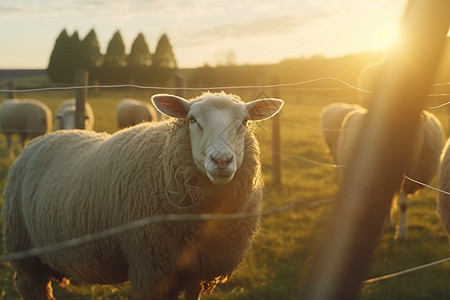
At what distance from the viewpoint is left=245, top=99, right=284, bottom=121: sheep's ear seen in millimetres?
3021

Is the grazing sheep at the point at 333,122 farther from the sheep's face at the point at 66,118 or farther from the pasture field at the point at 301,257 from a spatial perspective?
the sheep's face at the point at 66,118

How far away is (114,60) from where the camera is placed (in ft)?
160

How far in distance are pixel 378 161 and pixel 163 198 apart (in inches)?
71.1

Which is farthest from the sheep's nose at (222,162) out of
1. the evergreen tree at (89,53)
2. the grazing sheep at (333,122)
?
the evergreen tree at (89,53)

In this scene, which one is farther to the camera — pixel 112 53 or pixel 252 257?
pixel 112 53

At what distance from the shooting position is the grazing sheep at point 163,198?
109 inches

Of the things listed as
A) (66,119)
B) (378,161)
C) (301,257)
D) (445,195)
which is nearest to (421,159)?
(301,257)

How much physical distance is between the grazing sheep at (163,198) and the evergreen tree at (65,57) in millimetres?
49715

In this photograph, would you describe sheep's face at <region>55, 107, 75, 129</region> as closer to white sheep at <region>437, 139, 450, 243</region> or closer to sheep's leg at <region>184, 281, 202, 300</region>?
sheep's leg at <region>184, 281, 202, 300</region>

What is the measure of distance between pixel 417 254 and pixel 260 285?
2.12 m

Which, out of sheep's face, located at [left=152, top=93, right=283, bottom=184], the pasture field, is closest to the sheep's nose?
sheep's face, located at [left=152, top=93, right=283, bottom=184]

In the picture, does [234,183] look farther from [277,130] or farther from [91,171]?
[277,130]

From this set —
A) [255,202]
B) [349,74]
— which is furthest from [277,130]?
[349,74]

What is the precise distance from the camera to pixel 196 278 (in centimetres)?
299
